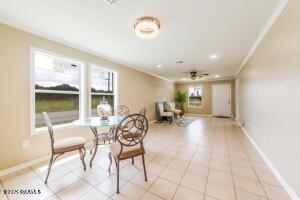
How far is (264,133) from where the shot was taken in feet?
7.95

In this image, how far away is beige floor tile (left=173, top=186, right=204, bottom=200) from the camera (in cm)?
150

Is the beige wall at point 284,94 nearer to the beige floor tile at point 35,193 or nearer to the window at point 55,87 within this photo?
the beige floor tile at point 35,193

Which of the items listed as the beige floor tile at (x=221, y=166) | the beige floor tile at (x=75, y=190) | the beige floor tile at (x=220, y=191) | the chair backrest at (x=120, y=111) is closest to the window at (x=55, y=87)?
the chair backrest at (x=120, y=111)

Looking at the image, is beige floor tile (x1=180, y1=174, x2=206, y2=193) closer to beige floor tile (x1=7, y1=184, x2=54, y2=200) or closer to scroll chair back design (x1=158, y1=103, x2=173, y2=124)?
beige floor tile (x1=7, y1=184, x2=54, y2=200)

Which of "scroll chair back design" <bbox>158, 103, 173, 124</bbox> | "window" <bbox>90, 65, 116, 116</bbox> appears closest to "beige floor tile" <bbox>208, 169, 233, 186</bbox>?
"window" <bbox>90, 65, 116, 116</bbox>

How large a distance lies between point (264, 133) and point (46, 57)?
179 inches

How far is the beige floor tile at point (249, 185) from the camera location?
1596 mm

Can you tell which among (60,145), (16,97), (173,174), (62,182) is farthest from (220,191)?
(16,97)

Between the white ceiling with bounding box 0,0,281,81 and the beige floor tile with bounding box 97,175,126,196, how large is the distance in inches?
95.1

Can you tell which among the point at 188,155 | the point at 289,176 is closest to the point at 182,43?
the point at 188,155

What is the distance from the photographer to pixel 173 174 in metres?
1.97

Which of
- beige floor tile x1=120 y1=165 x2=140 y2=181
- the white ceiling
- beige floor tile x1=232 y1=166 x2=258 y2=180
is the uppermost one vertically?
the white ceiling

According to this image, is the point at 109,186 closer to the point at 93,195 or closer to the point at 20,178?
the point at 93,195

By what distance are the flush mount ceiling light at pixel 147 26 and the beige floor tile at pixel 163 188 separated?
87.0 inches
